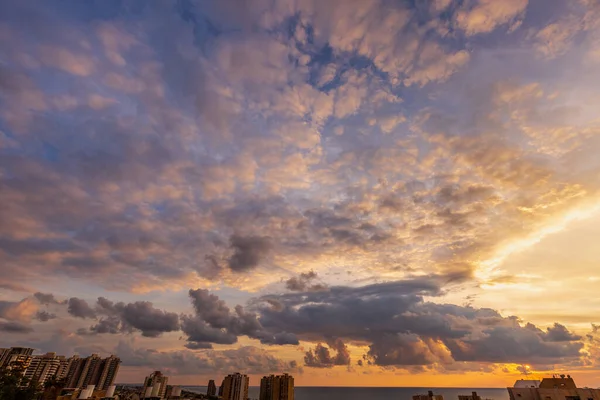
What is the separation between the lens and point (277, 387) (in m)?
155

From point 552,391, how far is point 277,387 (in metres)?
115

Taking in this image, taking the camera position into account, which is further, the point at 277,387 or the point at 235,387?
the point at 235,387

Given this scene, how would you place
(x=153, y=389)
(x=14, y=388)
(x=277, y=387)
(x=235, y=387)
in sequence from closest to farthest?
(x=14, y=388) → (x=153, y=389) → (x=277, y=387) → (x=235, y=387)

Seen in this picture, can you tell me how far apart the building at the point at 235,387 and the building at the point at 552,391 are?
5528 inches

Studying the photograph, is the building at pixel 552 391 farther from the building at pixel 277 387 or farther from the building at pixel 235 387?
the building at pixel 235 387

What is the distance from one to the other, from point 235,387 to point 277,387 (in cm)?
3526

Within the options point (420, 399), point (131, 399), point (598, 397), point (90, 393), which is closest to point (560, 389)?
point (598, 397)

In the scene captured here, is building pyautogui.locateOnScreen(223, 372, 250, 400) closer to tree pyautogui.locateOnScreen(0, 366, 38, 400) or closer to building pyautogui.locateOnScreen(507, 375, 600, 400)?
tree pyautogui.locateOnScreen(0, 366, 38, 400)

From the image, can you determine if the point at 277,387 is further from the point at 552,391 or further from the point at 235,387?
the point at 552,391

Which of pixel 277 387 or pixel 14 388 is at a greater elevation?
pixel 277 387

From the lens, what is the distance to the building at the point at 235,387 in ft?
573

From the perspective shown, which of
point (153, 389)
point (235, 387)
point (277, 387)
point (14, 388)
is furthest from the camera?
point (235, 387)

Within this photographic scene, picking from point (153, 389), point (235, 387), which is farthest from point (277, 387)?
point (153, 389)

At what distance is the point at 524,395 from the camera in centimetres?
7425
